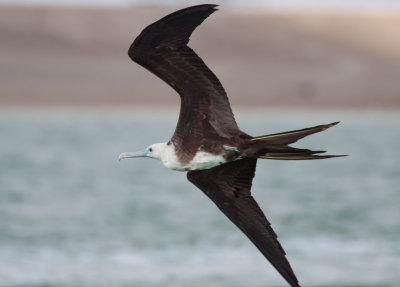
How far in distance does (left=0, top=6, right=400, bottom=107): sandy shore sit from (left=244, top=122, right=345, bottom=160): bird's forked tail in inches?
760

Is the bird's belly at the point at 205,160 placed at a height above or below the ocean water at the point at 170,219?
below

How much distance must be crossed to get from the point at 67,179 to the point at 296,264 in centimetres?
602

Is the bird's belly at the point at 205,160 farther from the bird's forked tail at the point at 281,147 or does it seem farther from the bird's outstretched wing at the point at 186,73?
the bird's forked tail at the point at 281,147

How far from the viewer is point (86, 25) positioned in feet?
113

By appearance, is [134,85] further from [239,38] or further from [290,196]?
[290,196]

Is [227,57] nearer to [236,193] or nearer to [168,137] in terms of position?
[168,137]

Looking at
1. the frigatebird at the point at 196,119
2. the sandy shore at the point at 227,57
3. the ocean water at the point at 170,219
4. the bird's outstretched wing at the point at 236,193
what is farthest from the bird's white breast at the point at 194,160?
the sandy shore at the point at 227,57

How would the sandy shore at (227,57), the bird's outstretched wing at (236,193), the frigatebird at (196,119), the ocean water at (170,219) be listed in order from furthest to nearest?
1. the sandy shore at (227,57)
2. the ocean water at (170,219)
3. the bird's outstretched wing at (236,193)
4. the frigatebird at (196,119)

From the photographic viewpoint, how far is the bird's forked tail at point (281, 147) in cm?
532

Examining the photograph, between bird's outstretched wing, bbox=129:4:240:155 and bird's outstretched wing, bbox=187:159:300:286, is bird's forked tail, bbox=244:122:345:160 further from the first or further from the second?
bird's outstretched wing, bbox=187:159:300:286

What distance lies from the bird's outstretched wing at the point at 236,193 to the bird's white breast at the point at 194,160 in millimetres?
217

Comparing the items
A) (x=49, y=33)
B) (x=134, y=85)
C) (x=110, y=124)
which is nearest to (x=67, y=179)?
(x=110, y=124)

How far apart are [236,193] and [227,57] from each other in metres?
25.3

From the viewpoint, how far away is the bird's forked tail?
5320 millimetres
